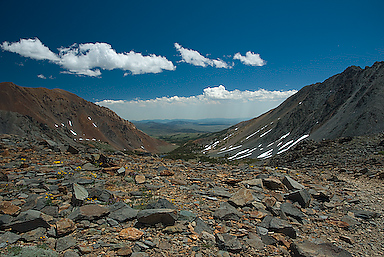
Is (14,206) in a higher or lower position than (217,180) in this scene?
higher

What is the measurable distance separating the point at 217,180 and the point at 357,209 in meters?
6.45

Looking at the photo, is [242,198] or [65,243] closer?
[65,243]

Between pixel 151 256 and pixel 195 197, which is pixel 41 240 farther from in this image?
pixel 195 197

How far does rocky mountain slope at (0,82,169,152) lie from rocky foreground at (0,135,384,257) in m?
92.8

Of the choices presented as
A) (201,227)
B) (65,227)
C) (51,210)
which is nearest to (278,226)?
(201,227)

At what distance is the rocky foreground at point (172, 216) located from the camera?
4910mm

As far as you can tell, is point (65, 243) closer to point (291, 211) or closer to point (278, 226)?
point (278, 226)

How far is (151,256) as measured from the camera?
456cm

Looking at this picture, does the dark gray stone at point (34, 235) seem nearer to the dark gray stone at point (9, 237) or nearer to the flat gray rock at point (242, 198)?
the dark gray stone at point (9, 237)

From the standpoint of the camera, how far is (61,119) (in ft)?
459

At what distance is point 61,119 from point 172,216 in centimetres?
16516

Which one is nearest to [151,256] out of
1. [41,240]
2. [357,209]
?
[41,240]

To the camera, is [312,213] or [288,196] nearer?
[312,213]

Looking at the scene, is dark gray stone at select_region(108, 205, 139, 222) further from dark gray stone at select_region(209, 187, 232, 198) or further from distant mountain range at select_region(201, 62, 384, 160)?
distant mountain range at select_region(201, 62, 384, 160)
